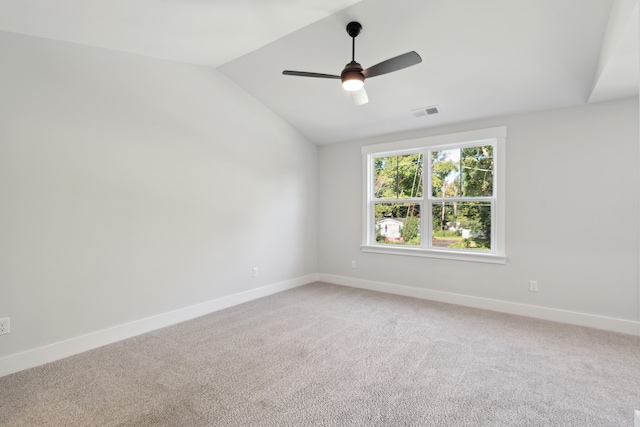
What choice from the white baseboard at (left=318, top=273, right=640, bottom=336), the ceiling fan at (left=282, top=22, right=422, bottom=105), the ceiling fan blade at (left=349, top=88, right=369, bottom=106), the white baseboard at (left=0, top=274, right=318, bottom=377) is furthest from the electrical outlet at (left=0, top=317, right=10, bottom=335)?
the white baseboard at (left=318, top=273, right=640, bottom=336)

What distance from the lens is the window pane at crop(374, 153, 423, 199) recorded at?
4492 millimetres

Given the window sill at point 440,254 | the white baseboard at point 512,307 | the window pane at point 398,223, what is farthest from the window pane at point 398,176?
the white baseboard at point 512,307

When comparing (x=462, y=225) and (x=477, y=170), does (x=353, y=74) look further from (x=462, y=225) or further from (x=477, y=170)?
(x=462, y=225)

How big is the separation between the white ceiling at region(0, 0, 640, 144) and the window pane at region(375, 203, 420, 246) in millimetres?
1441

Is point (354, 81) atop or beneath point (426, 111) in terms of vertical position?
beneath

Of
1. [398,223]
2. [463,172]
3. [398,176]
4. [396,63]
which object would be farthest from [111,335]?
[463,172]

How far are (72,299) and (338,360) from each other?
7.69ft

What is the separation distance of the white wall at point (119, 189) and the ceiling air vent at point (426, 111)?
6.72ft

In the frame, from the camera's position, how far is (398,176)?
467 centimetres

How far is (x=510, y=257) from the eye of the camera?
367 cm

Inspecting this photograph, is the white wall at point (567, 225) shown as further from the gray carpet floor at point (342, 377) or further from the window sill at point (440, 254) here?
the gray carpet floor at point (342, 377)

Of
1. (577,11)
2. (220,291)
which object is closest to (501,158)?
(577,11)

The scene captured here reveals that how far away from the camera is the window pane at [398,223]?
452cm

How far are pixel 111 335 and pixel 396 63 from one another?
341 centimetres
